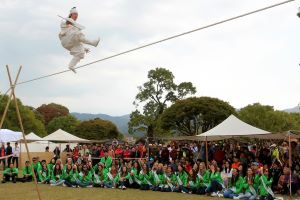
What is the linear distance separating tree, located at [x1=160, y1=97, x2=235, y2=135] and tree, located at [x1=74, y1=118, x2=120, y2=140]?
34.2 ft

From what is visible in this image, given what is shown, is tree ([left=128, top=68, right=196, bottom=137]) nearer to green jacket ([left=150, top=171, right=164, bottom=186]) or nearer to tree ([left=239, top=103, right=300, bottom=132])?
tree ([left=239, top=103, right=300, bottom=132])

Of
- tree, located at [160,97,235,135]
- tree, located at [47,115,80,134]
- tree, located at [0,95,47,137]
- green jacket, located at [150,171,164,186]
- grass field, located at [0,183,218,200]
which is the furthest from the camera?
tree, located at [47,115,80,134]

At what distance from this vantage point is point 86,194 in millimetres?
9234

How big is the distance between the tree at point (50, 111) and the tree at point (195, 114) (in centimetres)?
3017

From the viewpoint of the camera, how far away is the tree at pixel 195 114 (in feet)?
109

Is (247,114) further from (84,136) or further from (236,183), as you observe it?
(236,183)

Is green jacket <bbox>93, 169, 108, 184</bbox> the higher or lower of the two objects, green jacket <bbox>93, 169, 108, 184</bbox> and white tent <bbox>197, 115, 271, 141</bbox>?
the lower

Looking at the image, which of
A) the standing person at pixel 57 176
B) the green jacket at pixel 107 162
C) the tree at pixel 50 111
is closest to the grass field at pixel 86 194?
the standing person at pixel 57 176

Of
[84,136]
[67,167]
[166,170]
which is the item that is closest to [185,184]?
[166,170]

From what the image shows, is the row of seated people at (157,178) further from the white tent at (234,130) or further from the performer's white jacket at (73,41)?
the performer's white jacket at (73,41)

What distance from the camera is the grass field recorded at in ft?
28.2

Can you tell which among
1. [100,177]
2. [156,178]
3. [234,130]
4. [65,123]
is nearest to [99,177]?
[100,177]

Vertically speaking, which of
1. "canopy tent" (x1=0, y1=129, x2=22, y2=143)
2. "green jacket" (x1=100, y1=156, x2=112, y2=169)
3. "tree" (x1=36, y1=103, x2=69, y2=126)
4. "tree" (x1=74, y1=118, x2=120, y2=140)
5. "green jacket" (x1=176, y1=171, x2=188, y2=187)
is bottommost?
"green jacket" (x1=176, y1=171, x2=188, y2=187)

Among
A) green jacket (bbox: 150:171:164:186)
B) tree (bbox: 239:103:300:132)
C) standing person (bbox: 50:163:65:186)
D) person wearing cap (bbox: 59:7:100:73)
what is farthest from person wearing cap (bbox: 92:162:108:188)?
tree (bbox: 239:103:300:132)
